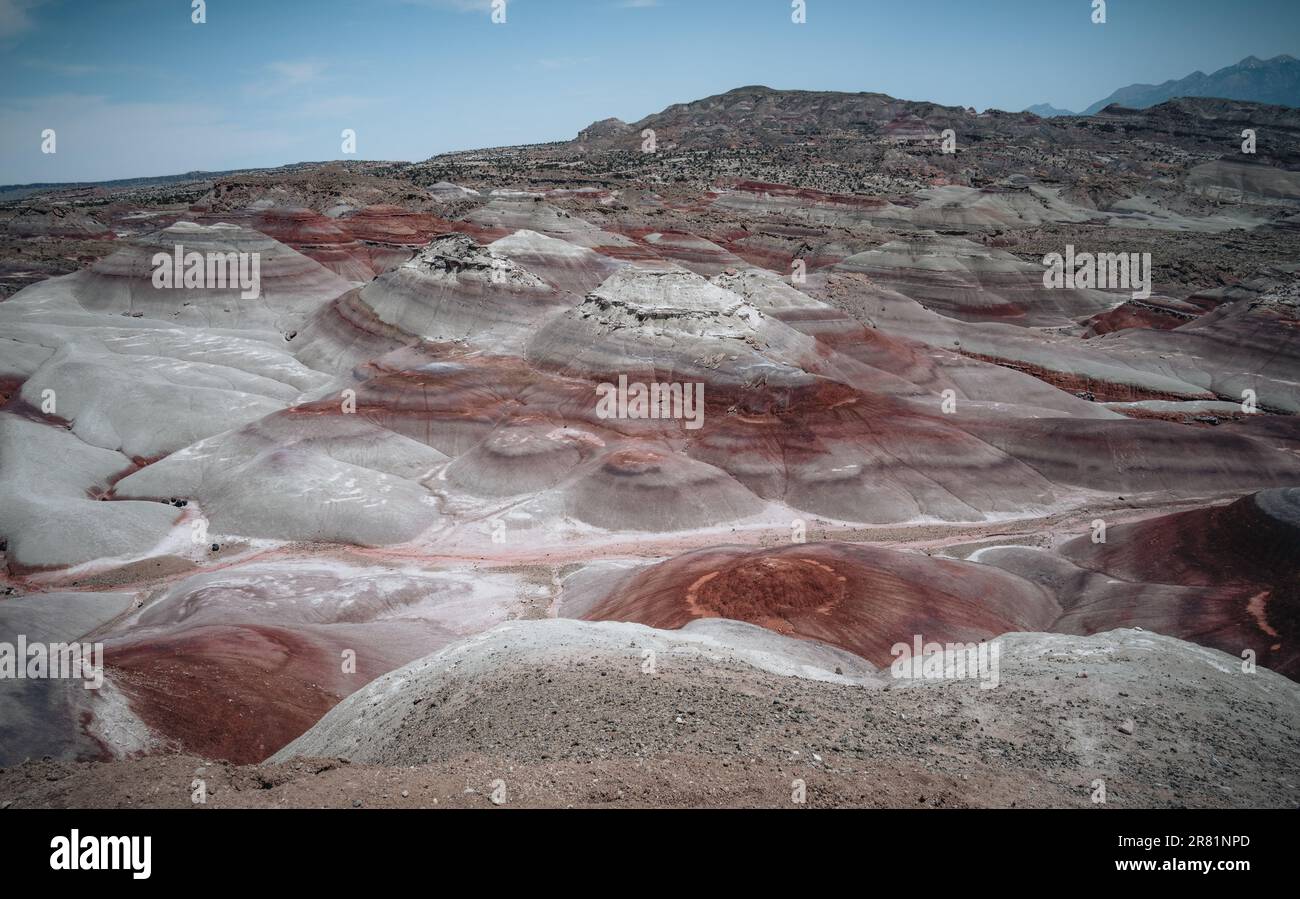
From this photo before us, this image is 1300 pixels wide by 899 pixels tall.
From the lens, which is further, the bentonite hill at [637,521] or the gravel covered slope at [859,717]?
the bentonite hill at [637,521]

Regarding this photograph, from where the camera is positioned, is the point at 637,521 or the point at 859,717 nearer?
the point at 859,717

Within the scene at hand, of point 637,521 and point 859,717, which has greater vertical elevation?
point 859,717

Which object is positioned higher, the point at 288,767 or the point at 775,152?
the point at 775,152

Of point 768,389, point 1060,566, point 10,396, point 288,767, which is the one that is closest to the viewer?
point 288,767

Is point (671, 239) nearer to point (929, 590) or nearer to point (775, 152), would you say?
point (929, 590)

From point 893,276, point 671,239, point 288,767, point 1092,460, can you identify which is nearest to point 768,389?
point 1092,460

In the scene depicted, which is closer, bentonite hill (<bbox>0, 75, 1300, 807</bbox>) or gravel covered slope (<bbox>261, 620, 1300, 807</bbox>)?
gravel covered slope (<bbox>261, 620, 1300, 807</bbox>)

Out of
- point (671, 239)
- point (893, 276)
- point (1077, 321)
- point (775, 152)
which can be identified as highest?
point (775, 152)

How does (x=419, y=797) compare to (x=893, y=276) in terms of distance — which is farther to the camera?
(x=893, y=276)
